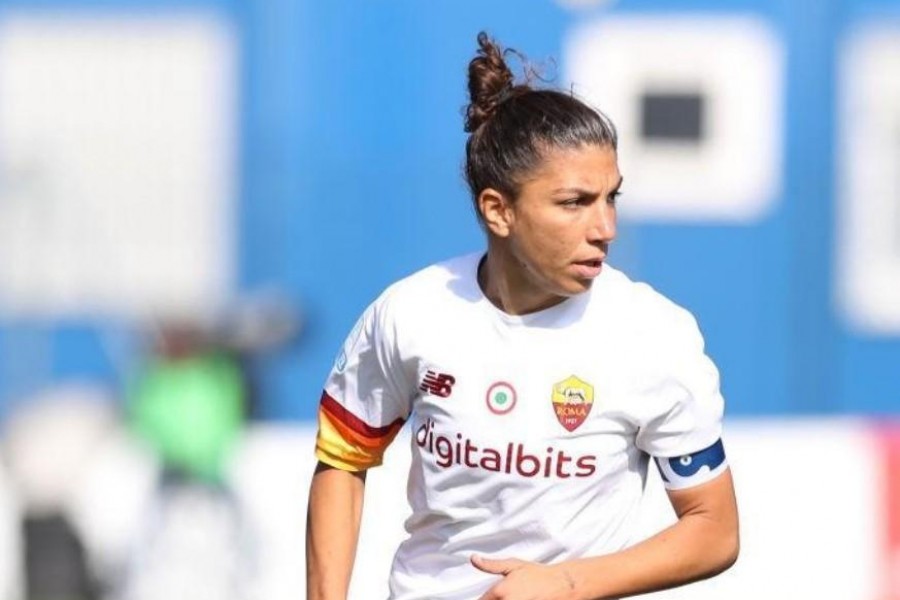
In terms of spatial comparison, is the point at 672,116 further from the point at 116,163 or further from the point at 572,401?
the point at 572,401

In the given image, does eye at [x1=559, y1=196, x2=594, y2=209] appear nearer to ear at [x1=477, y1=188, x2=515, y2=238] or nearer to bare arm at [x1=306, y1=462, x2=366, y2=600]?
ear at [x1=477, y1=188, x2=515, y2=238]

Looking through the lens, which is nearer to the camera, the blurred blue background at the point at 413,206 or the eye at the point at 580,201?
the eye at the point at 580,201

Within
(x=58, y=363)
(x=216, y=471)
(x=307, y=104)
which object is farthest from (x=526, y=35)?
(x=216, y=471)

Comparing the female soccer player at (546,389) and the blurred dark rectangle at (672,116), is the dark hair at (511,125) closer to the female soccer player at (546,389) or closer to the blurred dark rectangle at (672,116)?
the female soccer player at (546,389)

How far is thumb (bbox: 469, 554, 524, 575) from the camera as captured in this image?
409cm

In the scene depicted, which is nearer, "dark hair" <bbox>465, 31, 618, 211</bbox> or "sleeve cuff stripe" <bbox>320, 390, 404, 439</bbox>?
"dark hair" <bbox>465, 31, 618, 211</bbox>

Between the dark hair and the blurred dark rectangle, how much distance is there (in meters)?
8.93

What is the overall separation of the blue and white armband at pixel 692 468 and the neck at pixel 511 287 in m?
0.34

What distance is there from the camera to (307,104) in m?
12.9

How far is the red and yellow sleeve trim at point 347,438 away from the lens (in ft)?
14.6

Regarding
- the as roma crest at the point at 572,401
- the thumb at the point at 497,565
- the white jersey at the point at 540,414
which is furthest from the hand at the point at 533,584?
the as roma crest at the point at 572,401

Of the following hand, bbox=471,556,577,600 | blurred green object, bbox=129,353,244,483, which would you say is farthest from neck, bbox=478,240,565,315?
blurred green object, bbox=129,353,244,483

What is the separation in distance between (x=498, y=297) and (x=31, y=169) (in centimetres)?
929

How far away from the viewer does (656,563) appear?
4105mm
